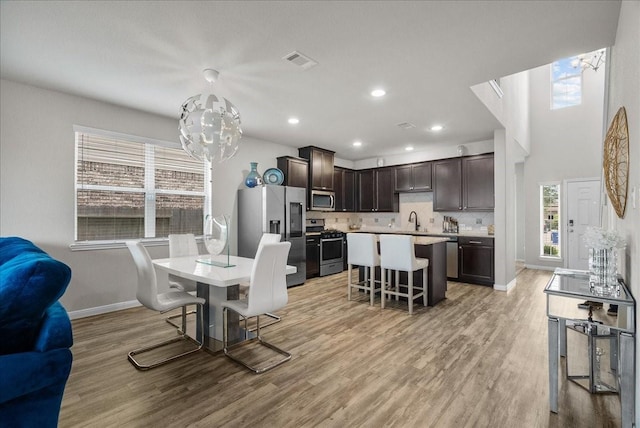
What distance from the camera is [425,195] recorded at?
6.51m

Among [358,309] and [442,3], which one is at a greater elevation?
[442,3]

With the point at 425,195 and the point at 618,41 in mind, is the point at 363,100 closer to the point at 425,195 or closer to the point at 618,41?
the point at 618,41

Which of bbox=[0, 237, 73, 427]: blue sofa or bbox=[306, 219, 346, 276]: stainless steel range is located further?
bbox=[306, 219, 346, 276]: stainless steel range

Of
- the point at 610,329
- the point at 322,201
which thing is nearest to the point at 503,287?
the point at 610,329

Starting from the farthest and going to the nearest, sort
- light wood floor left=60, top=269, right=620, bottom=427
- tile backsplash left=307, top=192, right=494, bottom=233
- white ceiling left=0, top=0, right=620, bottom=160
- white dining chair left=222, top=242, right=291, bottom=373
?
1. tile backsplash left=307, top=192, right=494, bottom=233
2. white dining chair left=222, top=242, right=291, bottom=373
3. white ceiling left=0, top=0, right=620, bottom=160
4. light wood floor left=60, top=269, right=620, bottom=427

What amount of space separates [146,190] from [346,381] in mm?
3555

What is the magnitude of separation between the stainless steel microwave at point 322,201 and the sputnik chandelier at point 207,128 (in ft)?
10.9

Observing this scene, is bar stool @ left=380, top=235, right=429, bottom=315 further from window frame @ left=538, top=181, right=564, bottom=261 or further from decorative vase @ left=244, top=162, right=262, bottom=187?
window frame @ left=538, top=181, right=564, bottom=261

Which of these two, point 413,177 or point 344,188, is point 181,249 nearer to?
point 344,188

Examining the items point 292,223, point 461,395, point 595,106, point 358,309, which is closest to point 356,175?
point 292,223

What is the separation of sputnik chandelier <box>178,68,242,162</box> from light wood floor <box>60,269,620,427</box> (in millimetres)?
1838

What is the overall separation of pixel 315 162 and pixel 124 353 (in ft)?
14.7

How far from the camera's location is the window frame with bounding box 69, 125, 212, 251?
3598 mm

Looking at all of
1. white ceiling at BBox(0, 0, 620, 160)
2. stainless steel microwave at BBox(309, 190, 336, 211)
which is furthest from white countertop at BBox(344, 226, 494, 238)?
white ceiling at BBox(0, 0, 620, 160)
